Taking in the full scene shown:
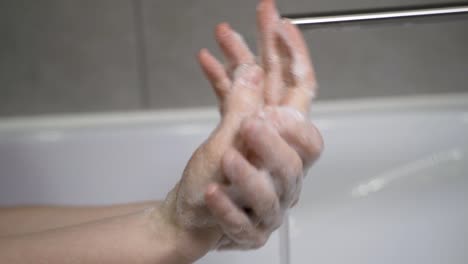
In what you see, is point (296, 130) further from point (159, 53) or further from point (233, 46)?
Answer: point (159, 53)

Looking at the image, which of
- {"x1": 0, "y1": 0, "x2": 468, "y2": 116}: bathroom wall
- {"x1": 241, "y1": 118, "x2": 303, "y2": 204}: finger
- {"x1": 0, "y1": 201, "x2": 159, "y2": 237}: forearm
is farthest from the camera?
{"x1": 0, "y1": 0, "x2": 468, "y2": 116}: bathroom wall

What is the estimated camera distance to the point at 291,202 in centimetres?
52

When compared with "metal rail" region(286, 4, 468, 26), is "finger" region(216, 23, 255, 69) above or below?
above

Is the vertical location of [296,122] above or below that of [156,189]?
above

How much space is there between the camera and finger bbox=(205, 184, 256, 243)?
46 cm

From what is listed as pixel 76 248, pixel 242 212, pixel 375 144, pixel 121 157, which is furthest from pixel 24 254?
pixel 375 144

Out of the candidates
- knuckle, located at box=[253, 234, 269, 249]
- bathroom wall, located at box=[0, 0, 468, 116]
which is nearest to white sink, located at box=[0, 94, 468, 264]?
bathroom wall, located at box=[0, 0, 468, 116]

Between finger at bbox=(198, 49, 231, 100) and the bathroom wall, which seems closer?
finger at bbox=(198, 49, 231, 100)

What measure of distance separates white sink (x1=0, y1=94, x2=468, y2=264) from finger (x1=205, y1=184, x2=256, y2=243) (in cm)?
38

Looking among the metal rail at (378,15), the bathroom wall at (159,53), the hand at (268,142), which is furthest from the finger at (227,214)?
the bathroom wall at (159,53)

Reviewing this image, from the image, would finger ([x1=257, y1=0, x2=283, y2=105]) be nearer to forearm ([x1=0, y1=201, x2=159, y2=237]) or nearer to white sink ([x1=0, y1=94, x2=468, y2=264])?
forearm ([x1=0, y1=201, x2=159, y2=237])

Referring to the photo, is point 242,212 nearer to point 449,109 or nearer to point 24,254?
point 24,254

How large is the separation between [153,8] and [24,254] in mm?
517

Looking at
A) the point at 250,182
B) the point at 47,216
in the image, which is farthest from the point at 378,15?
the point at 47,216
